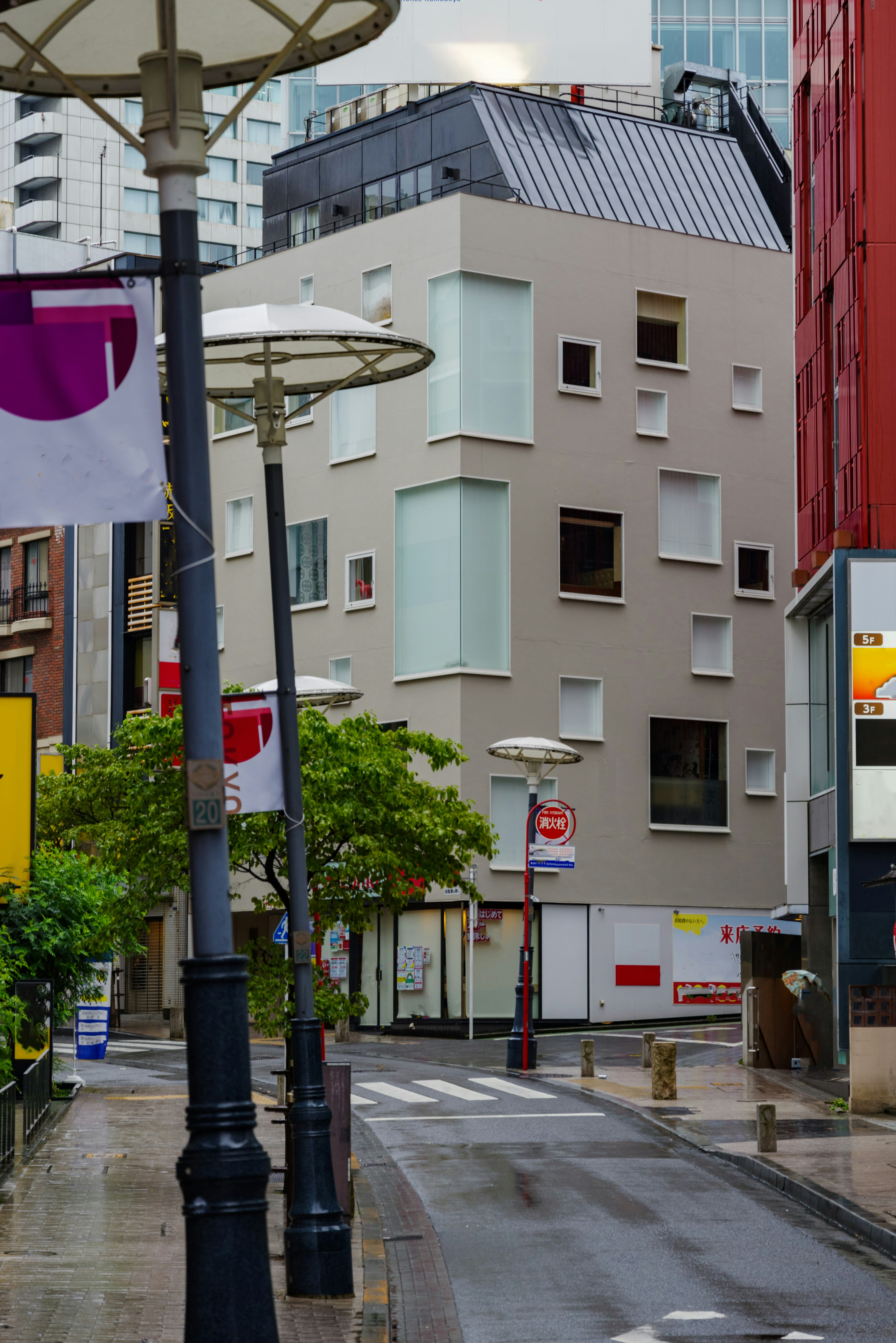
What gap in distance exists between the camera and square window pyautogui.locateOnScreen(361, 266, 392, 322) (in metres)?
48.2

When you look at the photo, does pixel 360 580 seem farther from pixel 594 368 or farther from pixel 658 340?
pixel 658 340

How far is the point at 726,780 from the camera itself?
49094 mm

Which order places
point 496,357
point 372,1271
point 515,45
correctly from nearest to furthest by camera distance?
point 372,1271 < point 496,357 < point 515,45

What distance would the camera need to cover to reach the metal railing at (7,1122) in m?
17.2

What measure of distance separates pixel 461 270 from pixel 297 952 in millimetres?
35148

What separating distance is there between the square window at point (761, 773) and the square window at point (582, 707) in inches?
187

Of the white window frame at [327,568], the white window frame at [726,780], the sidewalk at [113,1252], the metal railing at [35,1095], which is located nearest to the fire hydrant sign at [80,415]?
the sidewalk at [113,1252]

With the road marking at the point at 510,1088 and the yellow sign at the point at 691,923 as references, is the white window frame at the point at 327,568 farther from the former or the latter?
the road marking at the point at 510,1088

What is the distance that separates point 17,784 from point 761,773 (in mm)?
28486

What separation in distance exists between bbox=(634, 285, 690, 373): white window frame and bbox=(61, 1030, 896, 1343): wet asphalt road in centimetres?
2598

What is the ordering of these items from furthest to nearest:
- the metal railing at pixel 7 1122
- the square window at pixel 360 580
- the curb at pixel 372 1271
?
the square window at pixel 360 580 < the metal railing at pixel 7 1122 < the curb at pixel 372 1271

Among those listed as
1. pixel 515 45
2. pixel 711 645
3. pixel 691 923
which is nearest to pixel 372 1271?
pixel 691 923

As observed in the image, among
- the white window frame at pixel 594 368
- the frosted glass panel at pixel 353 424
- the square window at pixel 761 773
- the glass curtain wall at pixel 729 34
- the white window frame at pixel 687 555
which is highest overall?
the glass curtain wall at pixel 729 34

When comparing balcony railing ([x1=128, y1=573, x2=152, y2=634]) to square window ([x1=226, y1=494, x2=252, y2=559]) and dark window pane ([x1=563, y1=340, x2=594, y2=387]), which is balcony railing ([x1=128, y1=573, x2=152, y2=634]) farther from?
dark window pane ([x1=563, y1=340, x2=594, y2=387])
